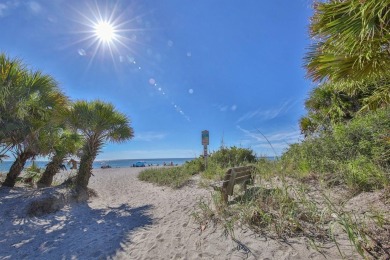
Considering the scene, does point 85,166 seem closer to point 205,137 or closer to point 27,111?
point 27,111

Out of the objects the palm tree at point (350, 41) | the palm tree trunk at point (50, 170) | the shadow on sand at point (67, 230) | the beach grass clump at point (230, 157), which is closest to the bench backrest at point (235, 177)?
the shadow on sand at point (67, 230)

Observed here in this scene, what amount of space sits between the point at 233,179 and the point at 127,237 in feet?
7.94

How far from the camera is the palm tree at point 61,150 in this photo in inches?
390

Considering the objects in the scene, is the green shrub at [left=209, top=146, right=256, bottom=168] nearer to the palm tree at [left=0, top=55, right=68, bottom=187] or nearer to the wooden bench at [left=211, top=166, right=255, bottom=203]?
the wooden bench at [left=211, top=166, right=255, bottom=203]

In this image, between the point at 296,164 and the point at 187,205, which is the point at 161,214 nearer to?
the point at 187,205

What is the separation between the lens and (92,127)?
8.95m

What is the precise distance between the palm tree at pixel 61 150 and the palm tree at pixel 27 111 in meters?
0.74

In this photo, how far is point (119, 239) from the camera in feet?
14.7

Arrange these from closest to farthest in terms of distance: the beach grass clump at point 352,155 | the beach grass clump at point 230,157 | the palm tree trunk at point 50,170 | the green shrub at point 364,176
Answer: the green shrub at point 364,176, the beach grass clump at point 352,155, the palm tree trunk at point 50,170, the beach grass clump at point 230,157

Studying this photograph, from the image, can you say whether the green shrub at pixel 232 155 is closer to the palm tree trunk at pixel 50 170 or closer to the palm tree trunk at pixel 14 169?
the palm tree trunk at pixel 50 170

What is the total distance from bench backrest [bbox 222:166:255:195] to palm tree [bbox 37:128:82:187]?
23.8 feet

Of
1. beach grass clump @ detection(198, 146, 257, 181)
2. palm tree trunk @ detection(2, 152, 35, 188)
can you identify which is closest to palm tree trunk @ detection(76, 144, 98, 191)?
palm tree trunk @ detection(2, 152, 35, 188)

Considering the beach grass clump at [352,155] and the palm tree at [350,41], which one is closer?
the palm tree at [350,41]

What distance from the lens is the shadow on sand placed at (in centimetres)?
414
